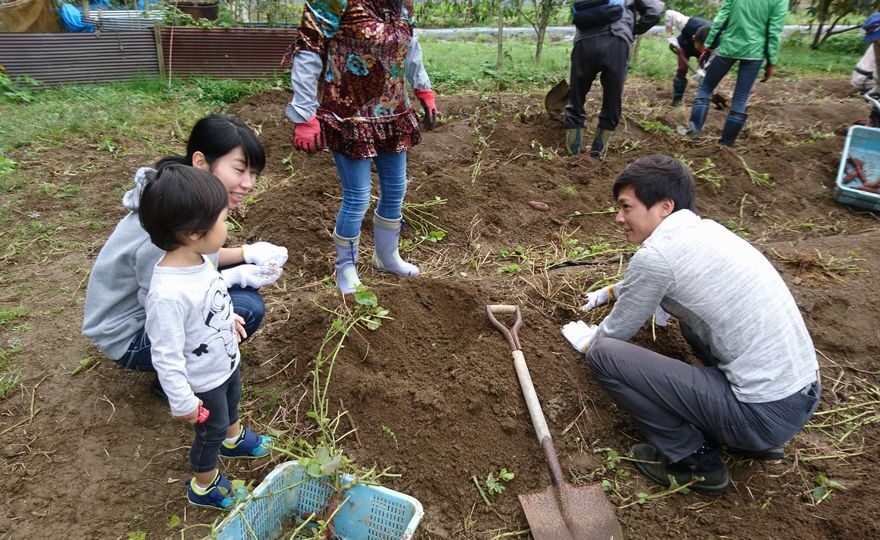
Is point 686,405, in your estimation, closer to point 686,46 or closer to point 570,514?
point 570,514

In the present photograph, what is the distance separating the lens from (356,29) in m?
2.55

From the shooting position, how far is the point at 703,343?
2279 millimetres

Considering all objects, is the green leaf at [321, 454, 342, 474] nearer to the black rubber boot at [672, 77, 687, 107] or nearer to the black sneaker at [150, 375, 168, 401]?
the black sneaker at [150, 375, 168, 401]

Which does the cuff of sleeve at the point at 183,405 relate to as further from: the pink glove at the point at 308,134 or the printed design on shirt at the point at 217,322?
the pink glove at the point at 308,134

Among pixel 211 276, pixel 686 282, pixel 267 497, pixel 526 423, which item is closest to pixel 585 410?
pixel 526 423

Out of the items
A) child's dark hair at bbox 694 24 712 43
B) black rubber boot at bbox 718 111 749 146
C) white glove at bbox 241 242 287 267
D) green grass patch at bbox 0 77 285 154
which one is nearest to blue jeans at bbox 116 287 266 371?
white glove at bbox 241 242 287 267

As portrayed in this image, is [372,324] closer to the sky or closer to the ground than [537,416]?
closer to the sky

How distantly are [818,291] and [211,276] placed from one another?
320 centimetres

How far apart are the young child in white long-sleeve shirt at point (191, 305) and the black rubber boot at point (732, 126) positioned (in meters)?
5.13

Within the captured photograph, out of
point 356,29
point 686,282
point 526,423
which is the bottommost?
point 526,423

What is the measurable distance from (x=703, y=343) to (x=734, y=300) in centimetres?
35

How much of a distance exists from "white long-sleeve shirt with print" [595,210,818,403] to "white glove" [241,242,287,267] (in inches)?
57.5

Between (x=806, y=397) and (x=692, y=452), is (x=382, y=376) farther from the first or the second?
(x=806, y=397)

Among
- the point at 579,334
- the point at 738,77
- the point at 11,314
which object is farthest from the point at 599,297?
the point at 738,77
